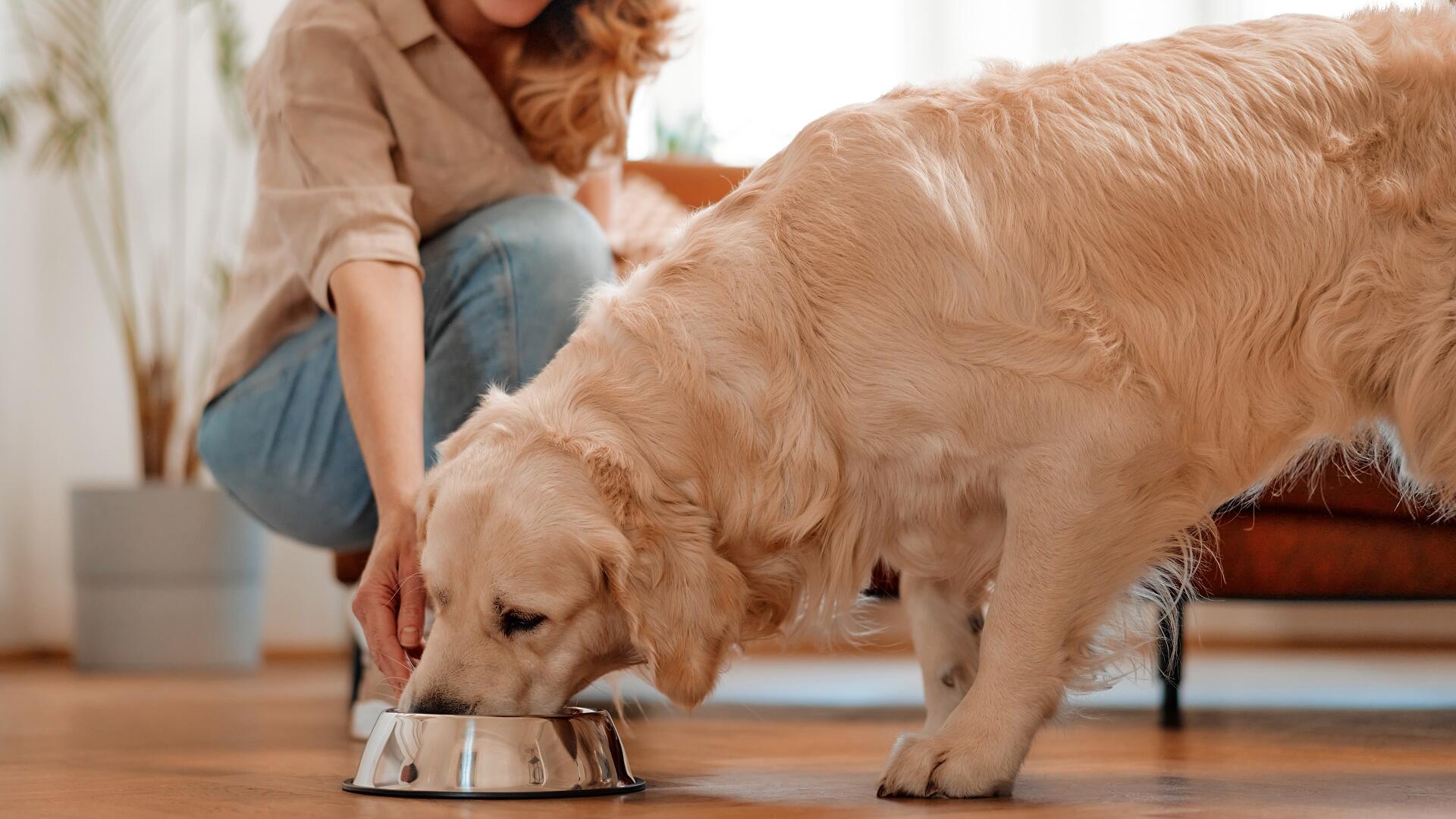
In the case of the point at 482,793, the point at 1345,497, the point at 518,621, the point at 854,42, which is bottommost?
the point at 854,42

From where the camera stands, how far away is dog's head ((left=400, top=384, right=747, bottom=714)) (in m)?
1.49

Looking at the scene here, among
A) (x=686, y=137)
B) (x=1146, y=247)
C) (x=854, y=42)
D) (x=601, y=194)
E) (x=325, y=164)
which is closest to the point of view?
(x=1146, y=247)

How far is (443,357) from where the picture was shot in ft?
7.35

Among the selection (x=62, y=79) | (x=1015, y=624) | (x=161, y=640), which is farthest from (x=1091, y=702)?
(x=62, y=79)

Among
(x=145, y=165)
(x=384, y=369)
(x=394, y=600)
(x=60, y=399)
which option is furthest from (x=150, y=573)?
(x=394, y=600)

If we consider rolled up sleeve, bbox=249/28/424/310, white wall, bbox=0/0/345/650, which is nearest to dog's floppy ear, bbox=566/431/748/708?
rolled up sleeve, bbox=249/28/424/310

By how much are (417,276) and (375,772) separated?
0.78 metres

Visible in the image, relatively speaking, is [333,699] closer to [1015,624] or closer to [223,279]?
[223,279]

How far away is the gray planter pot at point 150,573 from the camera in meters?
4.29

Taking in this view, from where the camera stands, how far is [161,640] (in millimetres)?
4336

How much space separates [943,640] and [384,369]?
83 centimetres

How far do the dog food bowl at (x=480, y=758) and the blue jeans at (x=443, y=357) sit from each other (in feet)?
2.59

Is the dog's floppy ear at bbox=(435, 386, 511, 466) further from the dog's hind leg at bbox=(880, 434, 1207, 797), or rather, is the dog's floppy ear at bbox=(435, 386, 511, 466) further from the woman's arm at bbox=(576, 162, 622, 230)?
the woman's arm at bbox=(576, 162, 622, 230)

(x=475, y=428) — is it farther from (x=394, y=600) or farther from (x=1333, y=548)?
(x=1333, y=548)
